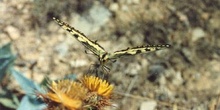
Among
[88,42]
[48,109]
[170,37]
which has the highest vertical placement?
[170,37]

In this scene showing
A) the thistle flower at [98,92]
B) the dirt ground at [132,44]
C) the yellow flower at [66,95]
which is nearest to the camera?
the yellow flower at [66,95]

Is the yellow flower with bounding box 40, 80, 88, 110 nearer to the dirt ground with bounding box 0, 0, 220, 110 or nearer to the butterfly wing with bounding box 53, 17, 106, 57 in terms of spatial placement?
the butterfly wing with bounding box 53, 17, 106, 57

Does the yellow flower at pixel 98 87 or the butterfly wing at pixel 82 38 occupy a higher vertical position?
the butterfly wing at pixel 82 38

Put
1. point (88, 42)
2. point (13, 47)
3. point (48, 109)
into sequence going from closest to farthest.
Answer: point (48, 109) → point (88, 42) → point (13, 47)

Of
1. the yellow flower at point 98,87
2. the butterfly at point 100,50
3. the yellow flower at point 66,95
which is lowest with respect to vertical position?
the yellow flower at point 66,95

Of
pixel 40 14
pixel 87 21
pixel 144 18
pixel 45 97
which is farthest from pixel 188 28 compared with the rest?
pixel 45 97

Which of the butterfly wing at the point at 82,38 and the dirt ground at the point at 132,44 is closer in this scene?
the butterfly wing at the point at 82,38

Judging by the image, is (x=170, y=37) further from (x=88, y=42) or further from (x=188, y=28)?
(x=88, y=42)

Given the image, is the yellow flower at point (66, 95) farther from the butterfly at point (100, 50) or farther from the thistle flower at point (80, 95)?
the butterfly at point (100, 50)

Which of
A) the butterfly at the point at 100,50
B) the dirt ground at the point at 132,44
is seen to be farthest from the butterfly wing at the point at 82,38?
the dirt ground at the point at 132,44
